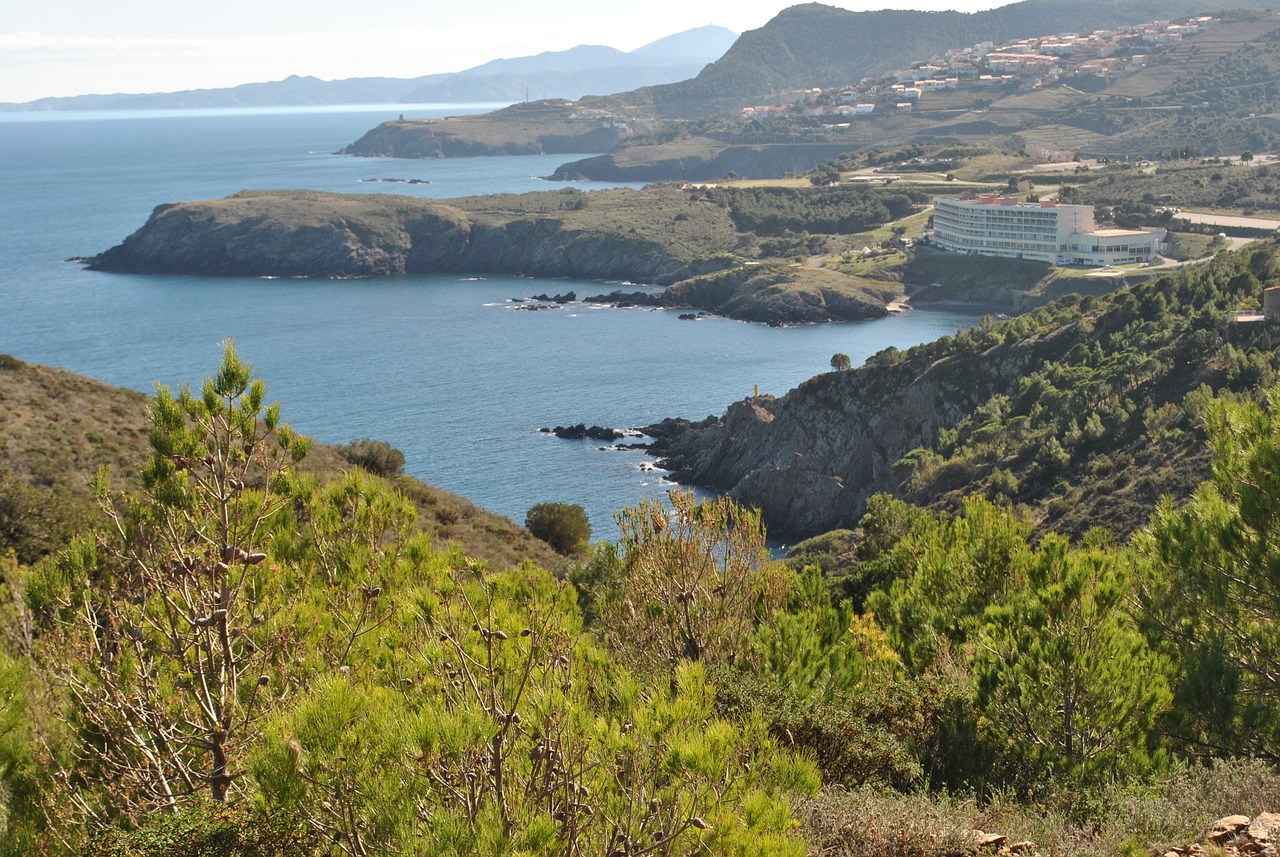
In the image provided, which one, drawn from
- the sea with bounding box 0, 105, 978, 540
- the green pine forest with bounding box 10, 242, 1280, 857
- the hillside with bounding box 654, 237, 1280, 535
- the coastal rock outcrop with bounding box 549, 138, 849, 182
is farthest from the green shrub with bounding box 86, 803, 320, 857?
the coastal rock outcrop with bounding box 549, 138, 849, 182

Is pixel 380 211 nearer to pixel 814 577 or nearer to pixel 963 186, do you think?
pixel 963 186

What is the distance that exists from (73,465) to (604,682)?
2349cm

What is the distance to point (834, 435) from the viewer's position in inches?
2112

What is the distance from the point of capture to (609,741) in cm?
658

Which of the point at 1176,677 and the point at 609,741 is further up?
the point at 609,741

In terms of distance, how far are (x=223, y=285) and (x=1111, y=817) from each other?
10362 centimetres

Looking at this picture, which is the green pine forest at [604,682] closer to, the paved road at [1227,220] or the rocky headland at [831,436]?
the rocky headland at [831,436]

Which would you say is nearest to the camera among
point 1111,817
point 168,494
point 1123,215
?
point 168,494

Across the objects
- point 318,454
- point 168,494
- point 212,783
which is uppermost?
point 168,494

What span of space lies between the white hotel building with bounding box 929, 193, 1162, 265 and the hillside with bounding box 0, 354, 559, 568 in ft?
203

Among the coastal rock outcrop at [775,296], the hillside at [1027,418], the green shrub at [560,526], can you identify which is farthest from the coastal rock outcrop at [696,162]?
the green shrub at [560,526]

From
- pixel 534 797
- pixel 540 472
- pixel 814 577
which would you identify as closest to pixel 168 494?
pixel 534 797

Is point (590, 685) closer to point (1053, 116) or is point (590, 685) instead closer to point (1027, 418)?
point (1027, 418)

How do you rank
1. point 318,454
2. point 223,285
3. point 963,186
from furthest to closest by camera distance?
point 963,186 < point 223,285 < point 318,454
